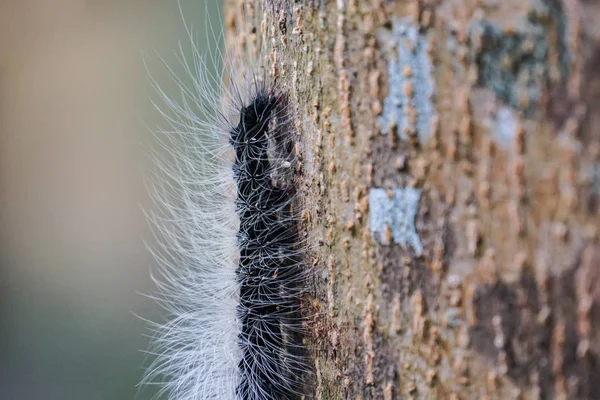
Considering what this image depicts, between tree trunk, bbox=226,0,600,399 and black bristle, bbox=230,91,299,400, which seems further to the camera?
black bristle, bbox=230,91,299,400

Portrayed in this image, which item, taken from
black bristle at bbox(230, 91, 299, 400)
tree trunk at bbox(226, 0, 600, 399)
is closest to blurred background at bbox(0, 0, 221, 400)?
black bristle at bbox(230, 91, 299, 400)

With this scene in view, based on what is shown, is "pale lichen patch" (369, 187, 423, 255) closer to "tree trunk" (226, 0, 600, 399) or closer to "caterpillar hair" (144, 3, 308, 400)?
"tree trunk" (226, 0, 600, 399)

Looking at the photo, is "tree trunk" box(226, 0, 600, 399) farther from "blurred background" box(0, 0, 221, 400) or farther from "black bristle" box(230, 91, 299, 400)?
"blurred background" box(0, 0, 221, 400)

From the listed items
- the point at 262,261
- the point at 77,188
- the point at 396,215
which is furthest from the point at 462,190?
the point at 77,188

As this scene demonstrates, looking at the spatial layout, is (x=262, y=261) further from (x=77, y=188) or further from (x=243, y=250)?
(x=77, y=188)

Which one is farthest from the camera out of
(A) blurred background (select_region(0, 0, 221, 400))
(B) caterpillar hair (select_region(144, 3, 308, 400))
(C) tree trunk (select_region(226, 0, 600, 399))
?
(A) blurred background (select_region(0, 0, 221, 400))

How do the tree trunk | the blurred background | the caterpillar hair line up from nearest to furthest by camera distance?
the tree trunk → the caterpillar hair → the blurred background

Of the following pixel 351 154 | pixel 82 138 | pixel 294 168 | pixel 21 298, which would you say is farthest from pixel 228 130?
pixel 21 298
